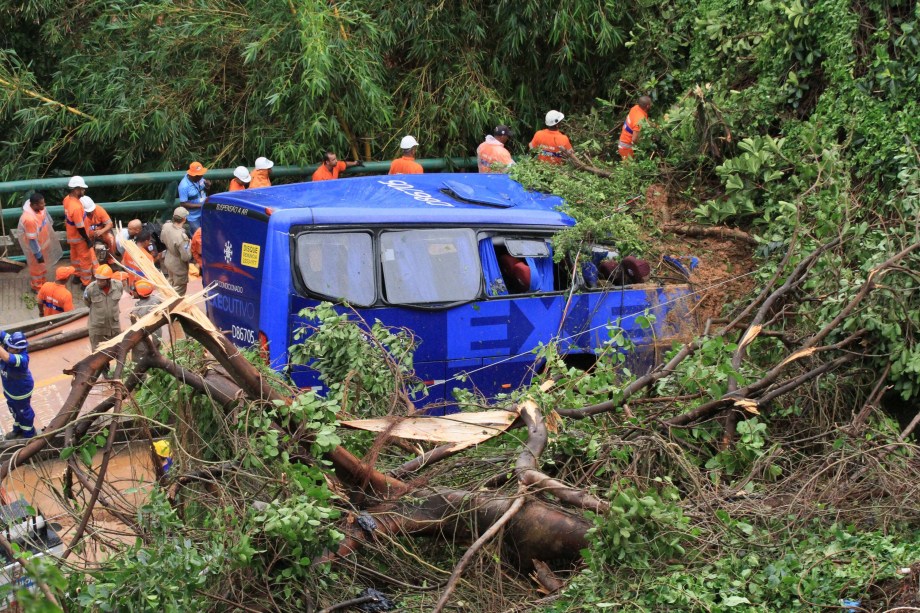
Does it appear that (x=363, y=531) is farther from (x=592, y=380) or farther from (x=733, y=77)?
(x=733, y=77)

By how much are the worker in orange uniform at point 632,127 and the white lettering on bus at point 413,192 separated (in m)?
3.01

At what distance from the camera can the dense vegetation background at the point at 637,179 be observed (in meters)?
5.34

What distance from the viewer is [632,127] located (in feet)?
38.5

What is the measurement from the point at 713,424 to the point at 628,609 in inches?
72.0

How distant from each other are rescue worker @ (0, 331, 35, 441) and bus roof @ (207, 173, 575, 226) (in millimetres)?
2138

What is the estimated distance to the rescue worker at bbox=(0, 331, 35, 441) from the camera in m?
8.84

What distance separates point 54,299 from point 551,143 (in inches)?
237

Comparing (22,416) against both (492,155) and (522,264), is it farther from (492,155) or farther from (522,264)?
(492,155)

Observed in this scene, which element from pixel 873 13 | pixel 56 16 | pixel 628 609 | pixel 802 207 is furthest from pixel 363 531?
pixel 56 16

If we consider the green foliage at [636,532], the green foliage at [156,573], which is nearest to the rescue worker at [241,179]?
the green foliage at [156,573]

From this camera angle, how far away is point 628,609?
5.19m

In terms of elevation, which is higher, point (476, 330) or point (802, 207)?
point (802, 207)

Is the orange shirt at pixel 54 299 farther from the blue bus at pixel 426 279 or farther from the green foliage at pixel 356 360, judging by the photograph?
the green foliage at pixel 356 360

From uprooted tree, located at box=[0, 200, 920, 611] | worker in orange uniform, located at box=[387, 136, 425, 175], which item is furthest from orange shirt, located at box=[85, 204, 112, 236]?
uprooted tree, located at box=[0, 200, 920, 611]
